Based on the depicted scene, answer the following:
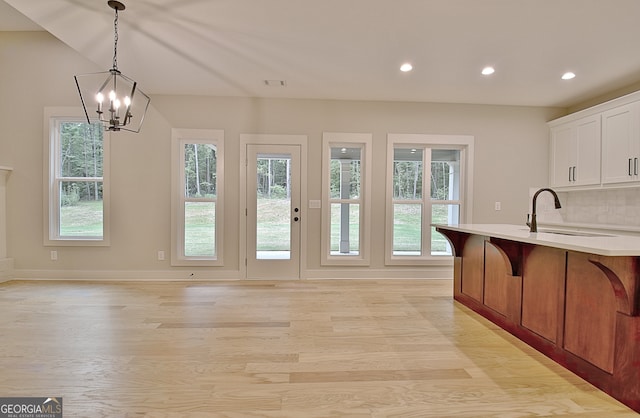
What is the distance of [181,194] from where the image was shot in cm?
423

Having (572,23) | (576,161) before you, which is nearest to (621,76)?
(576,161)

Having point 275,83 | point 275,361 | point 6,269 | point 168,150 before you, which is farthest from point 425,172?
point 6,269

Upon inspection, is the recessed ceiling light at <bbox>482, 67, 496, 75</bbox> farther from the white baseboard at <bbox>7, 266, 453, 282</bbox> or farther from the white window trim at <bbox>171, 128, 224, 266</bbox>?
the white window trim at <bbox>171, 128, 224, 266</bbox>

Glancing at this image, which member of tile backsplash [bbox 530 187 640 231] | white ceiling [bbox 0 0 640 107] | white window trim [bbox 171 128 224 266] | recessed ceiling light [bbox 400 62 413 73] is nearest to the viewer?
white ceiling [bbox 0 0 640 107]

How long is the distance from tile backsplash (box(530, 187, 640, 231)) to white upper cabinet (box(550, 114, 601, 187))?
12.6 inches

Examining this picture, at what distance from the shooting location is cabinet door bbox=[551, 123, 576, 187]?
13.5 ft

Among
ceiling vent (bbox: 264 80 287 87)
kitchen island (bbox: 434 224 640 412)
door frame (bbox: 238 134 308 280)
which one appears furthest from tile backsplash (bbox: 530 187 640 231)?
ceiling vent (bbox: 264 80 287 87)

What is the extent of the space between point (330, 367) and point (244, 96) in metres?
3.65

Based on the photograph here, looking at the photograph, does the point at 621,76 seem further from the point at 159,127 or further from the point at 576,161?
the point at 159,127

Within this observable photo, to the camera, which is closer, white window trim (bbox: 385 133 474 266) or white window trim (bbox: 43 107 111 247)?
white window trim (bbox: 43 107 111 247)

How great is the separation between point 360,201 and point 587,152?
3.00m

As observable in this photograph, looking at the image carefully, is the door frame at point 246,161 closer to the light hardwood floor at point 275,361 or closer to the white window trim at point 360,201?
the white window trim at point 360,201

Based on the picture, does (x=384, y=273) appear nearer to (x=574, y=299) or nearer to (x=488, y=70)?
(x=574, y=299)

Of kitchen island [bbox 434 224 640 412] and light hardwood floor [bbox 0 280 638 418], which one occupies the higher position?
kitchen island [bbox 434 224 640 412]
